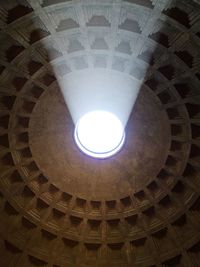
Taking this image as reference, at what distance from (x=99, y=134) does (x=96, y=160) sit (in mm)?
3044

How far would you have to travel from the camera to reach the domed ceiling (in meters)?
19.7

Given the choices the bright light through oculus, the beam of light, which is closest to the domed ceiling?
the beam of light

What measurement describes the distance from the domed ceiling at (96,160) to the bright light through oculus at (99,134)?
1.98 ft

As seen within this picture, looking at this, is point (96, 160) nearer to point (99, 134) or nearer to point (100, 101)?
point (99, 134)

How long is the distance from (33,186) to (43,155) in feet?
6.56

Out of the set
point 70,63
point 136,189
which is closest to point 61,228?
point 136,189

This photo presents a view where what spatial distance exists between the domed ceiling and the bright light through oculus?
0.60m

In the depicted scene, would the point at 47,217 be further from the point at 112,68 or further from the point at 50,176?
the point at 112,68

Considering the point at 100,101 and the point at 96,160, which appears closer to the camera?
the point at 100,101

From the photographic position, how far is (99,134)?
28.4m

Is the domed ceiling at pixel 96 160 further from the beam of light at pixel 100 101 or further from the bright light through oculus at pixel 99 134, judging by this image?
the bright light through oculus at pixel 99 134

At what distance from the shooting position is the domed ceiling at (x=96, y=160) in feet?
64.7

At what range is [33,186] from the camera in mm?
25781

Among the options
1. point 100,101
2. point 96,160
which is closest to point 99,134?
point 96,160
